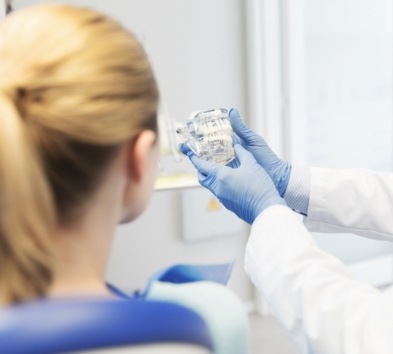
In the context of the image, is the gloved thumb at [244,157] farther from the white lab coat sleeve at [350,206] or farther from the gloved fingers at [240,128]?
the white lab coat sleeve at [350,206]

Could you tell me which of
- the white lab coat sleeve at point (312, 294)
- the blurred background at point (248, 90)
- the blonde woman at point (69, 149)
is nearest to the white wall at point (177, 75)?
the blurred background at point (248, 90)

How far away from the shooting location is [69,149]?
544 mm

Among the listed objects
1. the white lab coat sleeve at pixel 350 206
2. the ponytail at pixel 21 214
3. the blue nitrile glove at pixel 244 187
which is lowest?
the white lab coat sleeve at pixel 350 206

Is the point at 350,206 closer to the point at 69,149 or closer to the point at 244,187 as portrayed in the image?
the point at 244,187

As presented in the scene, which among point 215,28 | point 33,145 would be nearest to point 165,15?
point 215,28

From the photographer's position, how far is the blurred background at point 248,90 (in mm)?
2061

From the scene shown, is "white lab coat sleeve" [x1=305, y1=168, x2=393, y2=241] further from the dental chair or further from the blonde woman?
the dental chair

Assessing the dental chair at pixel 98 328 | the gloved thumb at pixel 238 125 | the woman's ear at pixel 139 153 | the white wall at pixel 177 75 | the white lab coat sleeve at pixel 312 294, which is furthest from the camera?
the white wall at pixel 177 75

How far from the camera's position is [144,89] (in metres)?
0.62

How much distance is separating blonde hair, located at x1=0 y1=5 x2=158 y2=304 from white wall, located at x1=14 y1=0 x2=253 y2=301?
1.46 m

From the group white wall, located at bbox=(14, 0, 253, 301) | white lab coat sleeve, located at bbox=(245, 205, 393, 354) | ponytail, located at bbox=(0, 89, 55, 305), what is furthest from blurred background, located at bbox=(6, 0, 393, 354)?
ponytail, located at bbox=(0, 89, 55, 305)

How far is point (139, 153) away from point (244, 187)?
0.44 meters

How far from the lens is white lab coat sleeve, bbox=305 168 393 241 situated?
1247 mm

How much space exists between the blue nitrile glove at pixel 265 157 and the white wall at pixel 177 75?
0.88 metres
